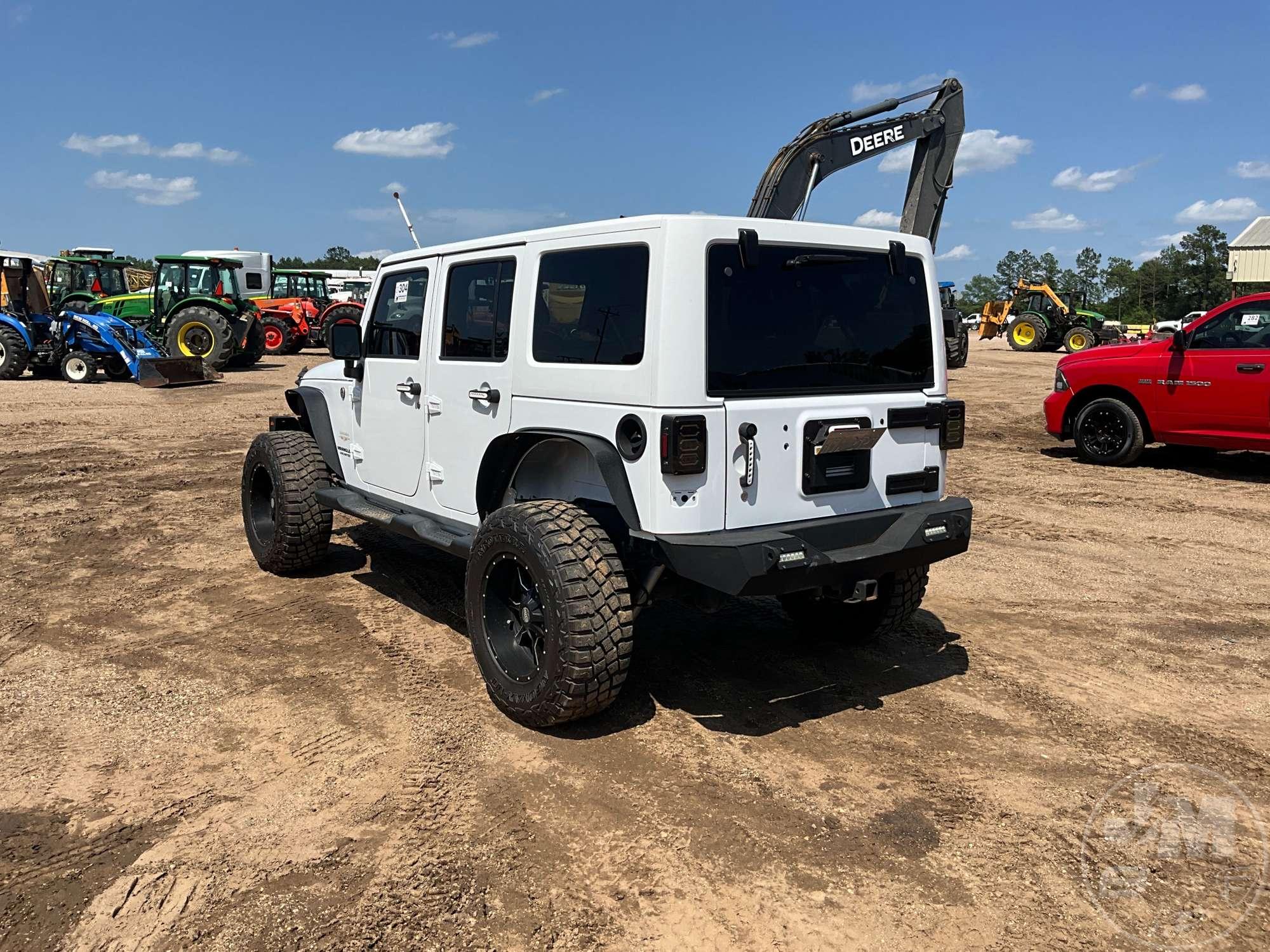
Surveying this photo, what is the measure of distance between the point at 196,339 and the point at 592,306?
1806 centimetres

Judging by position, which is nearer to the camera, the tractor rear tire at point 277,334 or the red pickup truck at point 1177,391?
the red pickup truck at point 1177,391

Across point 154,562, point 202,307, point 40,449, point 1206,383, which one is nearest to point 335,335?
point 154,562

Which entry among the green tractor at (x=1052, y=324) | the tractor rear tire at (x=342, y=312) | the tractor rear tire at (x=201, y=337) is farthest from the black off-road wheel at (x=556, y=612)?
the green tractor at (x=1052, y=324)

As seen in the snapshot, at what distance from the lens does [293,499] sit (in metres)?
5.80

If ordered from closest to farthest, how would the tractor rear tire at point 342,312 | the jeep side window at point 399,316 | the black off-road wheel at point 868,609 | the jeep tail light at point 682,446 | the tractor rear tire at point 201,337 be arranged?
the jeep tail light at point 682,446 → the black off-road wheel at point 868,609 → the jeep side window at point 399,316 → the tractor rear tire at point 201,337 → the tractor rear tire at point 342,312

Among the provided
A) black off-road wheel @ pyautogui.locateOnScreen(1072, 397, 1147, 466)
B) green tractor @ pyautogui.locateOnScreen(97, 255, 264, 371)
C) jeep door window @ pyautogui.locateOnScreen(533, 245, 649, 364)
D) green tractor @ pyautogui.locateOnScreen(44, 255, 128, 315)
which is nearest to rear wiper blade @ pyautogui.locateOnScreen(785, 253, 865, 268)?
jeep door window @ pyautogui.locateOnScreen(533, 245, 649, 364)

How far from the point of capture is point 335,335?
17.8ft

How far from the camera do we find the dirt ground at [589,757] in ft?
9.15

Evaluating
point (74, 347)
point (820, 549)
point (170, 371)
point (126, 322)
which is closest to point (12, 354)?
point (74, 347)

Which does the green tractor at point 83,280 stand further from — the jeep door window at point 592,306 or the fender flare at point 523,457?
the jeep door window at point 592,306

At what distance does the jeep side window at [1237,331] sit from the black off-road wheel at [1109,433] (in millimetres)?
967

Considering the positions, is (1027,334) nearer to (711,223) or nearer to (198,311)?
(198,311)

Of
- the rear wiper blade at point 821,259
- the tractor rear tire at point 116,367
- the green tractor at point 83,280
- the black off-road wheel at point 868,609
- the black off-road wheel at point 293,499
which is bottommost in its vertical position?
the black off-road wheel at point 868,609

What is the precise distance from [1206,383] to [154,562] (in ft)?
31.7
